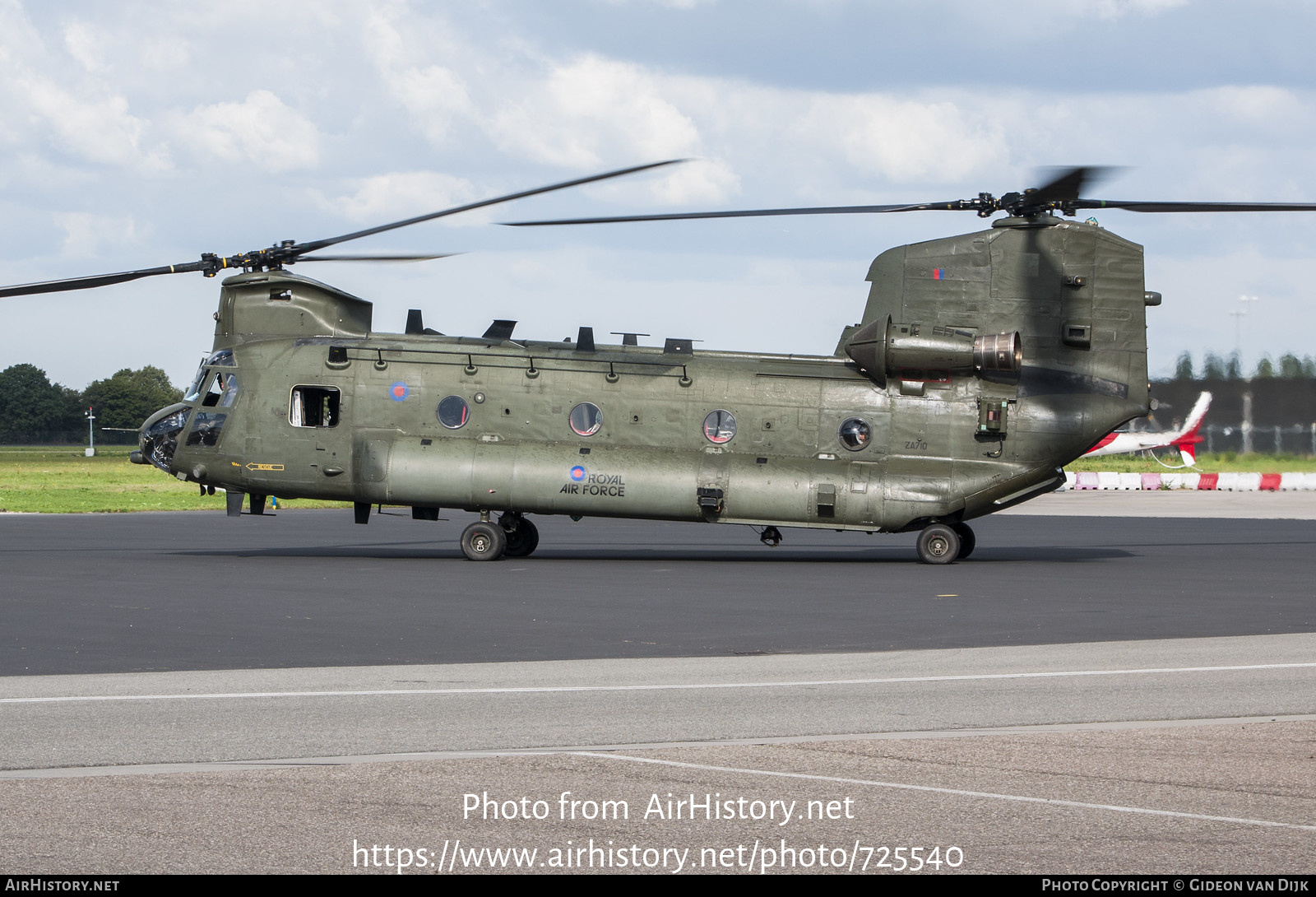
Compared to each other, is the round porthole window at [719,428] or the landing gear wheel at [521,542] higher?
the round porthole window at [719,428]

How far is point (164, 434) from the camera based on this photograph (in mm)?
23922

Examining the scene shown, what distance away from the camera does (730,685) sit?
34.0 feet

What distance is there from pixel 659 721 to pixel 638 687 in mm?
1392

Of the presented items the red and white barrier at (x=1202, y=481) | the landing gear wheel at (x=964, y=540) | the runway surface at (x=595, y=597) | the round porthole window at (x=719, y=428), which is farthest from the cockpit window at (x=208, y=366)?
the red and white barrier at (x=1202, y=481)

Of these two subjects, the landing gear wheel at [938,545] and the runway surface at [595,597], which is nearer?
the runway surface at [595,597]

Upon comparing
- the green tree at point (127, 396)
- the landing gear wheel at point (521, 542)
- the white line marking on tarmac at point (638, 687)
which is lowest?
the white line marking on tarmac at point (638, 687)

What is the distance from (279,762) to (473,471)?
1536cm

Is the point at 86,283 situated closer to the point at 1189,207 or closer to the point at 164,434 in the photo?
the point at 164,434

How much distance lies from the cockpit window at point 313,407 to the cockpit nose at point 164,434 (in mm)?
2006

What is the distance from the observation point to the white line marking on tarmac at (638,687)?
9.62m

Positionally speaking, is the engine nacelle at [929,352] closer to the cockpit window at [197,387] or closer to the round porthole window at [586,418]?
the round porthole window at [586,418]

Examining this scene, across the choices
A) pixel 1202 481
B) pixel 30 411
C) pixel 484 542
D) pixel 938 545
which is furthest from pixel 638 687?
pixel 30 411
